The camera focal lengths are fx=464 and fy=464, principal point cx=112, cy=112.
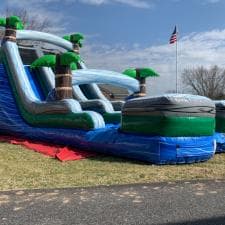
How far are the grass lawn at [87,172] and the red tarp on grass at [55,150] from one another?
25cm

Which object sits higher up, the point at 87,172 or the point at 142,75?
the point at 142,75

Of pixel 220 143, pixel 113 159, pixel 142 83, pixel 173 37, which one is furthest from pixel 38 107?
pixel 173 37

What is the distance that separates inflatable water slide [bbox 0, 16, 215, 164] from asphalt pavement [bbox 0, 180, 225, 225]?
7.16 ft

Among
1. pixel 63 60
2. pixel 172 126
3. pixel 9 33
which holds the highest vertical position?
pixel 9 33

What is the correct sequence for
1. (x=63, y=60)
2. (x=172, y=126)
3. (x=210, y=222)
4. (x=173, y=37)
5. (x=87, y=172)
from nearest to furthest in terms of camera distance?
(x=210, y=222), (x=87, y=172), (x=172, y=126), (x=63, y=60), (x=173, y=37)

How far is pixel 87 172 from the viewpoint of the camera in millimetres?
7527

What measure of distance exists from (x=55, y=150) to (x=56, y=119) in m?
1.36

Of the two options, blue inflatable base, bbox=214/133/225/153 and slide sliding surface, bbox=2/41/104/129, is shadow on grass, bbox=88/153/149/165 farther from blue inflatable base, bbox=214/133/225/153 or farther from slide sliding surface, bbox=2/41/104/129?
blue inflatable base, bbox=214/133/225/153

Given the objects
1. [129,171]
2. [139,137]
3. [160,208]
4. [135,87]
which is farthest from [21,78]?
[160,208]

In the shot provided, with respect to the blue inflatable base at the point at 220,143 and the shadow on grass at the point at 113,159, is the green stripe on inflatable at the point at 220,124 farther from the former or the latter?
the shadow on grass at the point at 113,159

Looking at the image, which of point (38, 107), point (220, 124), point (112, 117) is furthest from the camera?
point (112, 117)

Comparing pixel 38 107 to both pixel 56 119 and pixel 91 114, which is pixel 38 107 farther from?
pixel 91 114

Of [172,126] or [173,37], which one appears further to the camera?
[173,37]

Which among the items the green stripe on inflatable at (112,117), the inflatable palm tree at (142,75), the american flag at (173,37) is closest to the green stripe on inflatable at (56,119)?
the green stripe on inflatable at (112,117)
